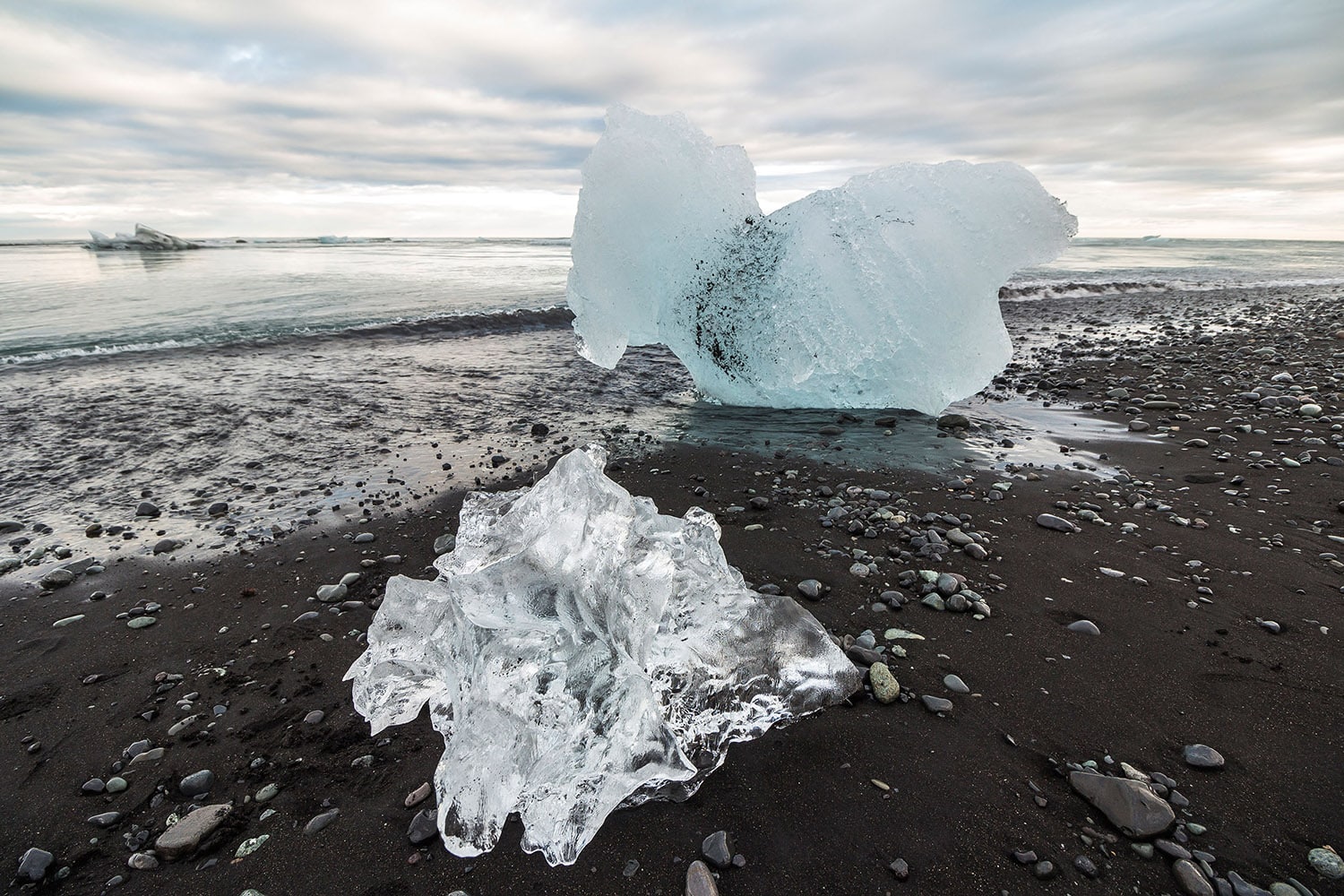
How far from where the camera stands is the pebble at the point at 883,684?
8.25 feet

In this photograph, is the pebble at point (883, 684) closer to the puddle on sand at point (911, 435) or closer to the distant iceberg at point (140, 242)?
the puddle on sand at point (911, 435)

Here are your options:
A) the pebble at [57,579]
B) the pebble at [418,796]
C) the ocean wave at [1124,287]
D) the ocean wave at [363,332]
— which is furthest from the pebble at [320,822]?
the ocean wave at [1124,287]

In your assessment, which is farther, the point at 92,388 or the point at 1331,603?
the point at 92,388

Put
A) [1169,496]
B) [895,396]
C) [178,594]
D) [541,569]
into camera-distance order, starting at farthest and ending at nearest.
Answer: [895,396], [1169,496], [178,594], [541,569]

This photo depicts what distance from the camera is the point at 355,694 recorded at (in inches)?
94.9

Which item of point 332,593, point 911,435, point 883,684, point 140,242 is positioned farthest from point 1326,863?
point 140,242

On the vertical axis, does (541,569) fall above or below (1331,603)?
above

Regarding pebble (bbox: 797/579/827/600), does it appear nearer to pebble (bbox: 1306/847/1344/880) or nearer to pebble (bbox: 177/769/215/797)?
pebble (bbox: 1306/847/1344/880)

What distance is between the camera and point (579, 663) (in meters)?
2.17

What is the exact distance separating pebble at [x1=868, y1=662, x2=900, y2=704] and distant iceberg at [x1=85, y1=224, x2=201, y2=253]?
57.5m

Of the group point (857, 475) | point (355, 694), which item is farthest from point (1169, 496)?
point (355, 694)

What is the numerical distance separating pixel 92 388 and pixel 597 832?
960cm

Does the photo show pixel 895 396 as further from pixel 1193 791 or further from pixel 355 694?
pixel 355 694

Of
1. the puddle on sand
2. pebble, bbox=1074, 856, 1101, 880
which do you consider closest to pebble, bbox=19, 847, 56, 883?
pebble, bbox=1074, 856, 1101, 880
